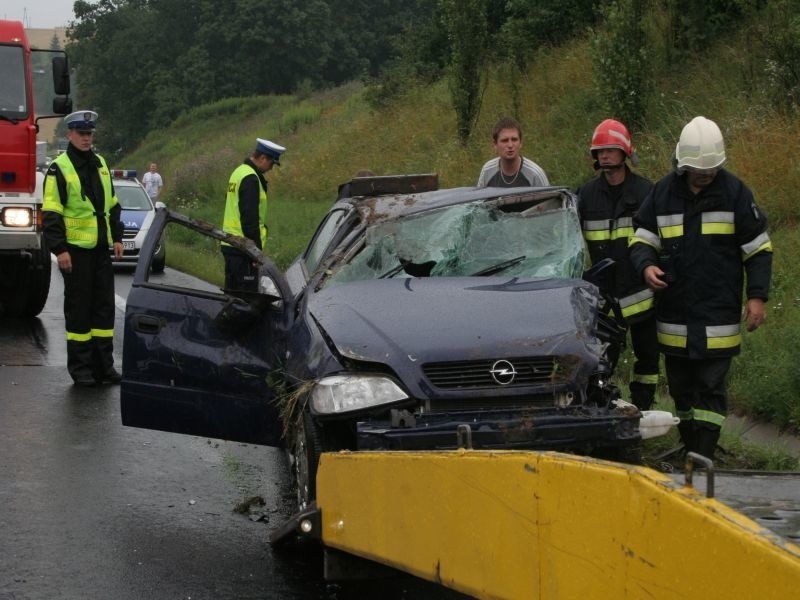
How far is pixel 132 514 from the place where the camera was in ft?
20.6

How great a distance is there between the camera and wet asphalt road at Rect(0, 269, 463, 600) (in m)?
5.22

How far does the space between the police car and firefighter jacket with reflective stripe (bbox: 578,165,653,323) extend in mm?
12887

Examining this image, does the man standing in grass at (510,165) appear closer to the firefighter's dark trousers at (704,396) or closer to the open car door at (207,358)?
the firefighter's dark trousers at (704,396)

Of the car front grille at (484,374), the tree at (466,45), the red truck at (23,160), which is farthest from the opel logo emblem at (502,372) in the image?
the tree at (466,45)

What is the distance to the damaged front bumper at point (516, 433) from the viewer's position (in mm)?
4785

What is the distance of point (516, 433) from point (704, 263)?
176cm

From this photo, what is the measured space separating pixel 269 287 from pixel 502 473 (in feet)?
8.71

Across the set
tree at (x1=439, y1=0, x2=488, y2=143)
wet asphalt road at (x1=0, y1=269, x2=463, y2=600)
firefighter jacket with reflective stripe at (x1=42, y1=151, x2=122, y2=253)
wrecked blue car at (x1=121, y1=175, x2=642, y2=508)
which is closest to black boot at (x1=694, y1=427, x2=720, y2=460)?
wrecked blue car at (x1=121, y1=175, x2=642, y2=508)

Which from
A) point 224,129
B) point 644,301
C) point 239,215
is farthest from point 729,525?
point 224,129

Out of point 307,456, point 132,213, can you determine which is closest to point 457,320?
point 307,456

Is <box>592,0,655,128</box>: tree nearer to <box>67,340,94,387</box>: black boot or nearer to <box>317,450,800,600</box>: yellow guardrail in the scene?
<box>67,340,94,387</box>: black boot

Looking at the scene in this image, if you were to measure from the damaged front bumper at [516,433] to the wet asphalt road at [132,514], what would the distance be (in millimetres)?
721

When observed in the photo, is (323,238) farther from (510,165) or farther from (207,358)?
(510,165)

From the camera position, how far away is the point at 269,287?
20.4 ft
